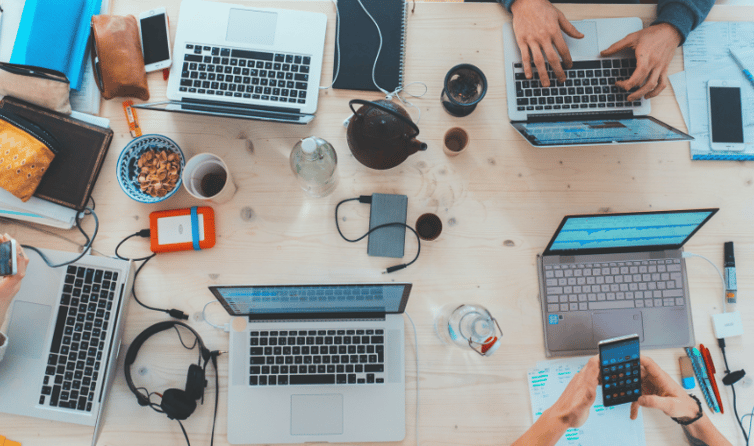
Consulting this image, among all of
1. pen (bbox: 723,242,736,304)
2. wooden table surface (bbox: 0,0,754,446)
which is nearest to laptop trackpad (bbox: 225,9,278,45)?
wooden table surface (bbox: 0,0,754,446)

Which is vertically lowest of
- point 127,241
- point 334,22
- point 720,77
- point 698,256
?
point 698,256

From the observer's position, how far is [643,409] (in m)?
1.00

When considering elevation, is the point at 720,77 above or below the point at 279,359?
above

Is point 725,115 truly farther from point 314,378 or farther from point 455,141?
point 314,378

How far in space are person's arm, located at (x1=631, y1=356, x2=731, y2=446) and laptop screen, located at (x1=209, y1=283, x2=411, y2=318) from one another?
0.59m

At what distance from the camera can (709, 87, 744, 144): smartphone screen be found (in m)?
1.08

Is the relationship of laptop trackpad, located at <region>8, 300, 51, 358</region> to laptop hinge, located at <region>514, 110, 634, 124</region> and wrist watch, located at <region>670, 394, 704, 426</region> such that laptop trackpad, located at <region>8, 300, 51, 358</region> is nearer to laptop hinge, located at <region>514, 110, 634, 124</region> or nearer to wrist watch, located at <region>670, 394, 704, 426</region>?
laptop hinge, located at <region>514, 110, 634, 124</region>

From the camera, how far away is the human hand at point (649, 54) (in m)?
1.01

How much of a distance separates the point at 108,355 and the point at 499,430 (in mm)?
947

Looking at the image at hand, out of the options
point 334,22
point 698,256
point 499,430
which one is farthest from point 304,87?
point 698,256

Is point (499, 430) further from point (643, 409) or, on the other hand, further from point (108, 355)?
point (108, 355)

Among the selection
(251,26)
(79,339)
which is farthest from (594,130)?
(79,339)

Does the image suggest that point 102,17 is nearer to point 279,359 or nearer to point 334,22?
point 334,22

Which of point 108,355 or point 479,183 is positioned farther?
point 479,183
